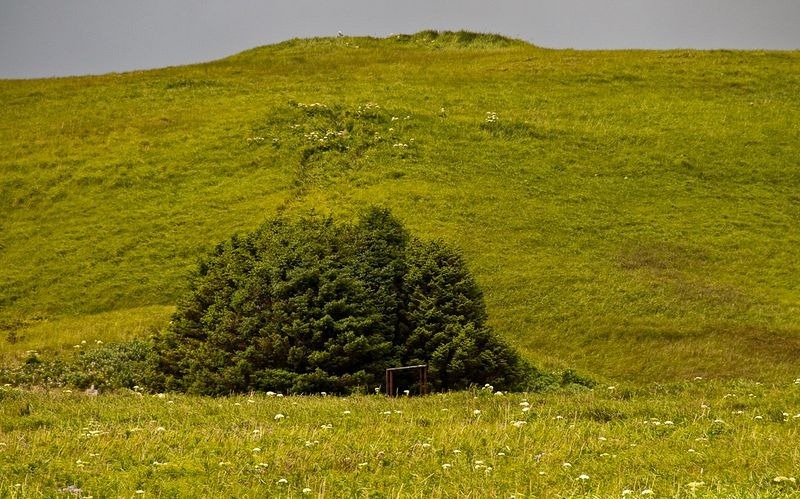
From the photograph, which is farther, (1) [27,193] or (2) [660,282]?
(1) [27,193]

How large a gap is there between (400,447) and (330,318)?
28.7ft

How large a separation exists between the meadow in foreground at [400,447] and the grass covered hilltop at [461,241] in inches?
2.5

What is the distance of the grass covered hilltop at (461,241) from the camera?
10596 millimetres

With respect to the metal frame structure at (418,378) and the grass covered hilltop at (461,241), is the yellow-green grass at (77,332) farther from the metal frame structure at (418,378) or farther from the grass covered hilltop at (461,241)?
the metal frame structure at (418,378)

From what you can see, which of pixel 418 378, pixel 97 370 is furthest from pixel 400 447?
pixel 97 370

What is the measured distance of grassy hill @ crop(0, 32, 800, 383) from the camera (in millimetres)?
31000

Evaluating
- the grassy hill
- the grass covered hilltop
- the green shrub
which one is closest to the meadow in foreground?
the grass covered hilltop

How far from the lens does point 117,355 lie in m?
26.1

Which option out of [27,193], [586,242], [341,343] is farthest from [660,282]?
[27,193]

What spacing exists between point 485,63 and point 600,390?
Answer: 49132 millimetres

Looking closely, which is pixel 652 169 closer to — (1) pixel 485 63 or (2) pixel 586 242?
(2) pixel 586 242

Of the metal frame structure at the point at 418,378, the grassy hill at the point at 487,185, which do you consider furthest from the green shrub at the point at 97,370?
the metal frame structure at the point at 418,378

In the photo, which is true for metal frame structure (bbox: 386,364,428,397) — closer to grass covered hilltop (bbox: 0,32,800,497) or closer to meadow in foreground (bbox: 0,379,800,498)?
grass covered hilltop (bbox: 0,32,800,497)

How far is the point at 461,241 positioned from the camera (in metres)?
37.3
